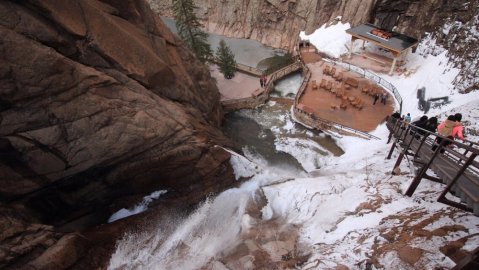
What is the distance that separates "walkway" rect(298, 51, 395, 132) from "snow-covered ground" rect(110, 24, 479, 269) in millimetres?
2502

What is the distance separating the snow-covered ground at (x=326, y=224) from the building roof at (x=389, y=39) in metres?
6.11

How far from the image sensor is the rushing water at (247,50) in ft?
118

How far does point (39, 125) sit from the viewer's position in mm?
11383

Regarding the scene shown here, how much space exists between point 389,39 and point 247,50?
1722cm

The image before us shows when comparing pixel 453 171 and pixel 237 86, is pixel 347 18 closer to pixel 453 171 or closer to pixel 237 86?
pixel 237 86

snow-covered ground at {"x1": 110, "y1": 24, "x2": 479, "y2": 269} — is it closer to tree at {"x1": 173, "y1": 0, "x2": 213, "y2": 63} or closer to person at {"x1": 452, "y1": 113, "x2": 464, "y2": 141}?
person at {"x1": 452, "y1": 113, "x2": 464, "y2": 141}

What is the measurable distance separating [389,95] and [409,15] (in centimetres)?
1116

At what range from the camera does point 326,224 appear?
12.0 metres

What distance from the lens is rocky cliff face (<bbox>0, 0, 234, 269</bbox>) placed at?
422 inches

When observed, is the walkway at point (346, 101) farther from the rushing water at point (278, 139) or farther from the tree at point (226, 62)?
the tree at point (226, 62)

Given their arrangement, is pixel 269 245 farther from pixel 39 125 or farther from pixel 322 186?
pixel 39 125

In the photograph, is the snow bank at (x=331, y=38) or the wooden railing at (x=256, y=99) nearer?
the wooden railing at (x=256, y=99)

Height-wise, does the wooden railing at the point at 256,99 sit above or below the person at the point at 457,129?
below

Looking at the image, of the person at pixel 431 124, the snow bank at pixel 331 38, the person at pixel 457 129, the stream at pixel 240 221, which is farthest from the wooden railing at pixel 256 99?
the person at pixel 457 129
